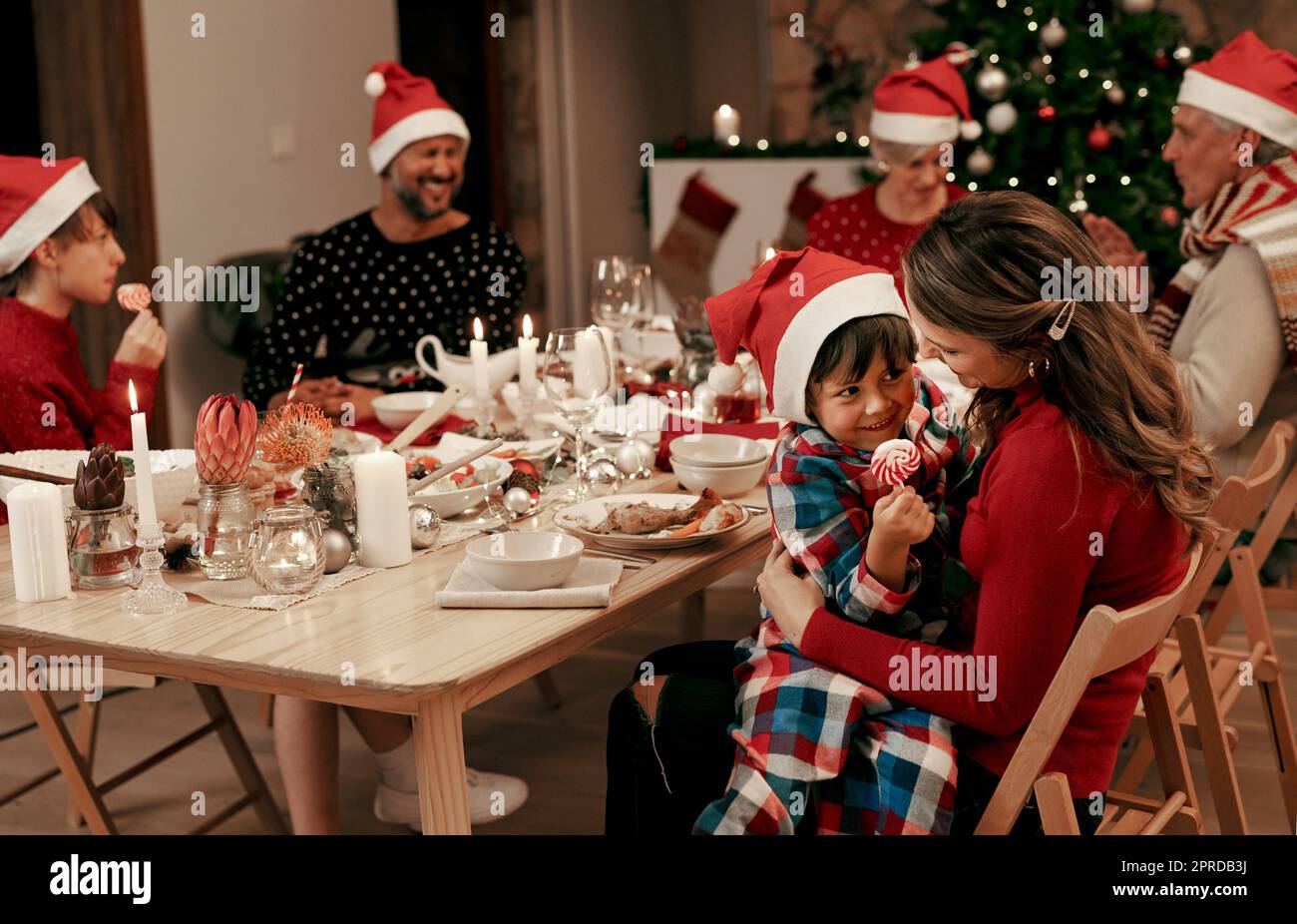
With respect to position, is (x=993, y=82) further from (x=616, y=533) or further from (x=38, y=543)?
(x=38, y=543)

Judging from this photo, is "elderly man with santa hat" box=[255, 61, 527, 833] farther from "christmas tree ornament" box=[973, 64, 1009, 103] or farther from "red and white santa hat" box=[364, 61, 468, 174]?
"christmas tree ornament" box=[973, 64, 1009, 103]

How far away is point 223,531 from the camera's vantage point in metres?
1.73

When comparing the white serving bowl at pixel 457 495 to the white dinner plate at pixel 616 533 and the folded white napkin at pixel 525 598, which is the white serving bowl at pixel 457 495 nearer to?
the white dinner plate at pixel 616 533

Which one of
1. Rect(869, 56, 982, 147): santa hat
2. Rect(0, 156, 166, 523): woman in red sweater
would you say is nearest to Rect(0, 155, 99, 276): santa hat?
Rect(0, 156, 166, 523): woman in red sweater

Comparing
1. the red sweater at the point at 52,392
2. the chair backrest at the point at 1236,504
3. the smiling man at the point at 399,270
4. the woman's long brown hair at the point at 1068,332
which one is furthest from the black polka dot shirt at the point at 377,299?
the woman's long brown hair at the point at 1068,332

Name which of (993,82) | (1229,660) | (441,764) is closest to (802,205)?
(993,82)

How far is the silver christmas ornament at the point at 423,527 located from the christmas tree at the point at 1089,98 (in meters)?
3.17

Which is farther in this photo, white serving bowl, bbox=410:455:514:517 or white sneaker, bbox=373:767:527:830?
white sneaker, bbox=373:767:527:830

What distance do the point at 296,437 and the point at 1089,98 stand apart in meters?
3.54

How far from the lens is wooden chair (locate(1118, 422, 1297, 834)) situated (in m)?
1.97

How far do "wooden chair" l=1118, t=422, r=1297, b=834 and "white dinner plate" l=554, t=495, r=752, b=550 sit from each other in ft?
2.32

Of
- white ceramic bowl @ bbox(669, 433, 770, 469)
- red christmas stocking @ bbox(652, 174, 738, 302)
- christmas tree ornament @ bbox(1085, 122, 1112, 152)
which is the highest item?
christmas tree ornament @ bbox(1085, 122, 1112, 152)

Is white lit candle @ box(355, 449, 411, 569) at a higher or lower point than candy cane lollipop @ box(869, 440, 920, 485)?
lower

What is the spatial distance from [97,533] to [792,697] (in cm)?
92
